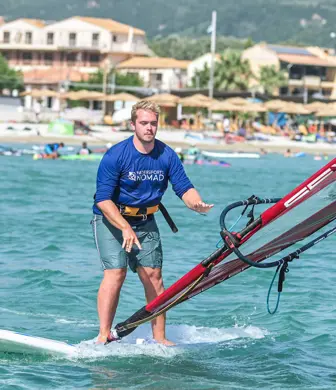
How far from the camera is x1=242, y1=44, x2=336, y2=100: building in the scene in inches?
3725

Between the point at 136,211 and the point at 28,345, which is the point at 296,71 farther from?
the point at 28,345

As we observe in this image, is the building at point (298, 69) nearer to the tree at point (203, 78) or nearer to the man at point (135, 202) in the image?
the tree at point (203, 78)

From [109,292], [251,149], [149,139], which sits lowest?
[251,149]

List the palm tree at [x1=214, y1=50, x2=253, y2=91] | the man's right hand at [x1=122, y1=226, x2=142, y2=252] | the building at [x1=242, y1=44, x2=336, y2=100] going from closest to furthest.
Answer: the man's right hand at [x1=122, y1=226, x2=142, y2=252] → the palm tree at [x1=214, y1=50, x2=253, y2=91] → the building at [x1=242, y1=44, x2=336, y2=100]

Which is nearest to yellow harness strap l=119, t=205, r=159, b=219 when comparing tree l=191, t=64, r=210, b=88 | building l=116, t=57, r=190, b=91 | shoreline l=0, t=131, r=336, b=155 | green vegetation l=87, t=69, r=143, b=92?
shoreline l=0, t=131, r=336, b=155

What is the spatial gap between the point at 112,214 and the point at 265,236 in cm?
105

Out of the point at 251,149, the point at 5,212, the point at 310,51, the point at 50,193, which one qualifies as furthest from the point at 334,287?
the point at 310,51

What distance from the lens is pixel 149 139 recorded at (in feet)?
23.1

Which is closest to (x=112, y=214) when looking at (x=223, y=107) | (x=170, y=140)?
(x=170, y=140)

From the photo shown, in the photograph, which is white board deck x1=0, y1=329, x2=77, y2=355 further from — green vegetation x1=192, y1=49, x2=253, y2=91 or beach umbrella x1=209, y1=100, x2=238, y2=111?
green vegetation x1=192, y1=49, x2=253, y2=91

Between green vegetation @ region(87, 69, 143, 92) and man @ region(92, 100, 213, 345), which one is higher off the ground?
man @ region(92, 100, 213, 345)

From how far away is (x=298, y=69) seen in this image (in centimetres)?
9631

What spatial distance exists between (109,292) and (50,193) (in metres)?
18.2

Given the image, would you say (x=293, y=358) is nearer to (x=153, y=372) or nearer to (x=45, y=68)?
(x=153, y=372)
